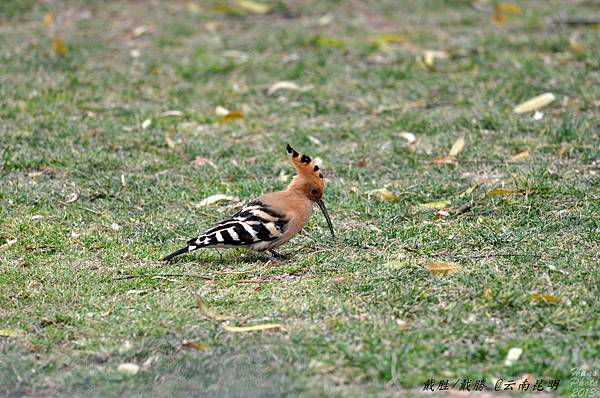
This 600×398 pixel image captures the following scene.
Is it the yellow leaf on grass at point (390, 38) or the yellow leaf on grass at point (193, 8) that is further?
the yellow leaf on grass at point (193, 8)

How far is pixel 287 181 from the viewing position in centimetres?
759

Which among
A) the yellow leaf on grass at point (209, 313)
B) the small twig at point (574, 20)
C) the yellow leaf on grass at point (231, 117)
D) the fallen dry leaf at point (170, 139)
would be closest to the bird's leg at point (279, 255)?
the yellow leaf on grass at point (209, 313)

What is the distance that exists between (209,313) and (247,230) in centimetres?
86

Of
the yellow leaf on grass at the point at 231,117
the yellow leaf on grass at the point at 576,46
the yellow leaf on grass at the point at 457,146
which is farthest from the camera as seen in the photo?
the yellow leaf on grass at the point at 576,46

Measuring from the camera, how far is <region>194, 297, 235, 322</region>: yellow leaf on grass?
500cm

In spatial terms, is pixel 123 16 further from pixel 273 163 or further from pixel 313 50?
pixel 273 163

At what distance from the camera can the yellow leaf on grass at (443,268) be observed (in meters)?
5.41

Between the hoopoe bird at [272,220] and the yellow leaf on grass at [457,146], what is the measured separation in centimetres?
205

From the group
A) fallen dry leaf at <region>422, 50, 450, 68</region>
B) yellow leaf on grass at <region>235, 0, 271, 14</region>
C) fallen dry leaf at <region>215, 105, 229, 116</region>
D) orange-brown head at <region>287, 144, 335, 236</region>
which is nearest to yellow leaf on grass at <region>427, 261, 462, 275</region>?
orange-brown head at <region>287, 144, 335, 236</region>

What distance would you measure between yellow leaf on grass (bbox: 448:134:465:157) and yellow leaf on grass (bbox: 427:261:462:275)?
8.47 ft

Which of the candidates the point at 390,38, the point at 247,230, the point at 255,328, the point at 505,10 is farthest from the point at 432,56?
the point at 255,328

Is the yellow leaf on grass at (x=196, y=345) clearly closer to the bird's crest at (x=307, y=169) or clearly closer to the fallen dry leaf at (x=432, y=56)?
the bird's crest at (x=307, y=169)

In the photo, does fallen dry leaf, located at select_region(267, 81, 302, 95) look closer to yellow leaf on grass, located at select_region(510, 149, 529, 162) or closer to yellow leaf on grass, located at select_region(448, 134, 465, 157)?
yellow leaf on grass, located at select_region(448, 134, 465, 157)

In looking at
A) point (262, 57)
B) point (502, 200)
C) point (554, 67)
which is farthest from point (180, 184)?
point (554, 67)
